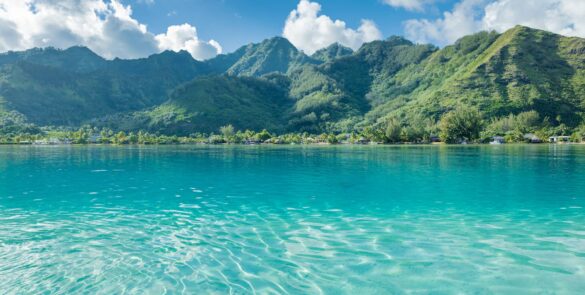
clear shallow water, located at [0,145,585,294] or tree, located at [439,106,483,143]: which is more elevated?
tree, located at [439,106,483,143]

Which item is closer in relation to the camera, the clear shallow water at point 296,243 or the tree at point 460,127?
the clear shallow water at point 296,243

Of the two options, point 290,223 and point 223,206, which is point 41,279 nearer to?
point 290,223

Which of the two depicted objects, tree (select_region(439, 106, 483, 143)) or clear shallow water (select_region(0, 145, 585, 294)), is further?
tree (select_region(439, 106, 483, 143))

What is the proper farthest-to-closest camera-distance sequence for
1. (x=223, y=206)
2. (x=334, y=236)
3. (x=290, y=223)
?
(x=223, y=206)
(x=290, y=223)
(x=334, y=236)

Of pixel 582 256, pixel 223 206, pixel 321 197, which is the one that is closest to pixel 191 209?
pixel 223 206

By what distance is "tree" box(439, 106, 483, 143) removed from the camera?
609ft

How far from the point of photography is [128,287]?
391 inches

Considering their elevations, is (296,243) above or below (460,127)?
below

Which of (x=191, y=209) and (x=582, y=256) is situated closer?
(x=582, y=256)

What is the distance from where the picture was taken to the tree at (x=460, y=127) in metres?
186

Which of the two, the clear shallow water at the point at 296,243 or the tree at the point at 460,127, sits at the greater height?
the tree at the point at 460,127

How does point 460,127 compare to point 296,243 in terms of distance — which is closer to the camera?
point 296,243

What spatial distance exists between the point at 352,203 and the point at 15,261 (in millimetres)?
16754

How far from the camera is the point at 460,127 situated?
187250 millimetres
